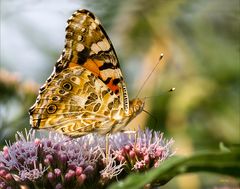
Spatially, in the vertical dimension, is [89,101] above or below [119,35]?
below

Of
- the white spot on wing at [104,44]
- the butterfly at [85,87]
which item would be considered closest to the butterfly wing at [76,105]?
the butterfly at [85,87]

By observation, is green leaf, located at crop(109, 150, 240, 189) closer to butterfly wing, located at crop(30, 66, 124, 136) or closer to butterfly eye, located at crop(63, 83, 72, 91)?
butterfly wing, located at crop(30, 66, 124, 136)

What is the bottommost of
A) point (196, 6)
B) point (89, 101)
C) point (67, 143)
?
point (67, 143)

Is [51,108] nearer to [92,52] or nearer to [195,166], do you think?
[92,52]

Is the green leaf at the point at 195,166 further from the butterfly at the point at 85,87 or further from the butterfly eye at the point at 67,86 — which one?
the butterfly eye at the point at 67,86

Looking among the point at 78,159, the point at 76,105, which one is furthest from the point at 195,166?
the point at 76,105

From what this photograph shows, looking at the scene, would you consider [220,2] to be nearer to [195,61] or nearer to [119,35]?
[195,61]

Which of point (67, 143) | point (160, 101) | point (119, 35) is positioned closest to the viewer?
point (67, 143)

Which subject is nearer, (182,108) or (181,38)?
(182,108)

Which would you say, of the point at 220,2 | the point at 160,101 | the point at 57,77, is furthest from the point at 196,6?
the point at 57,77

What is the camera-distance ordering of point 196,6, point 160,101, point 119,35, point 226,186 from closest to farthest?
point 226,186, point 196,6, point 160,101, point 119,35
